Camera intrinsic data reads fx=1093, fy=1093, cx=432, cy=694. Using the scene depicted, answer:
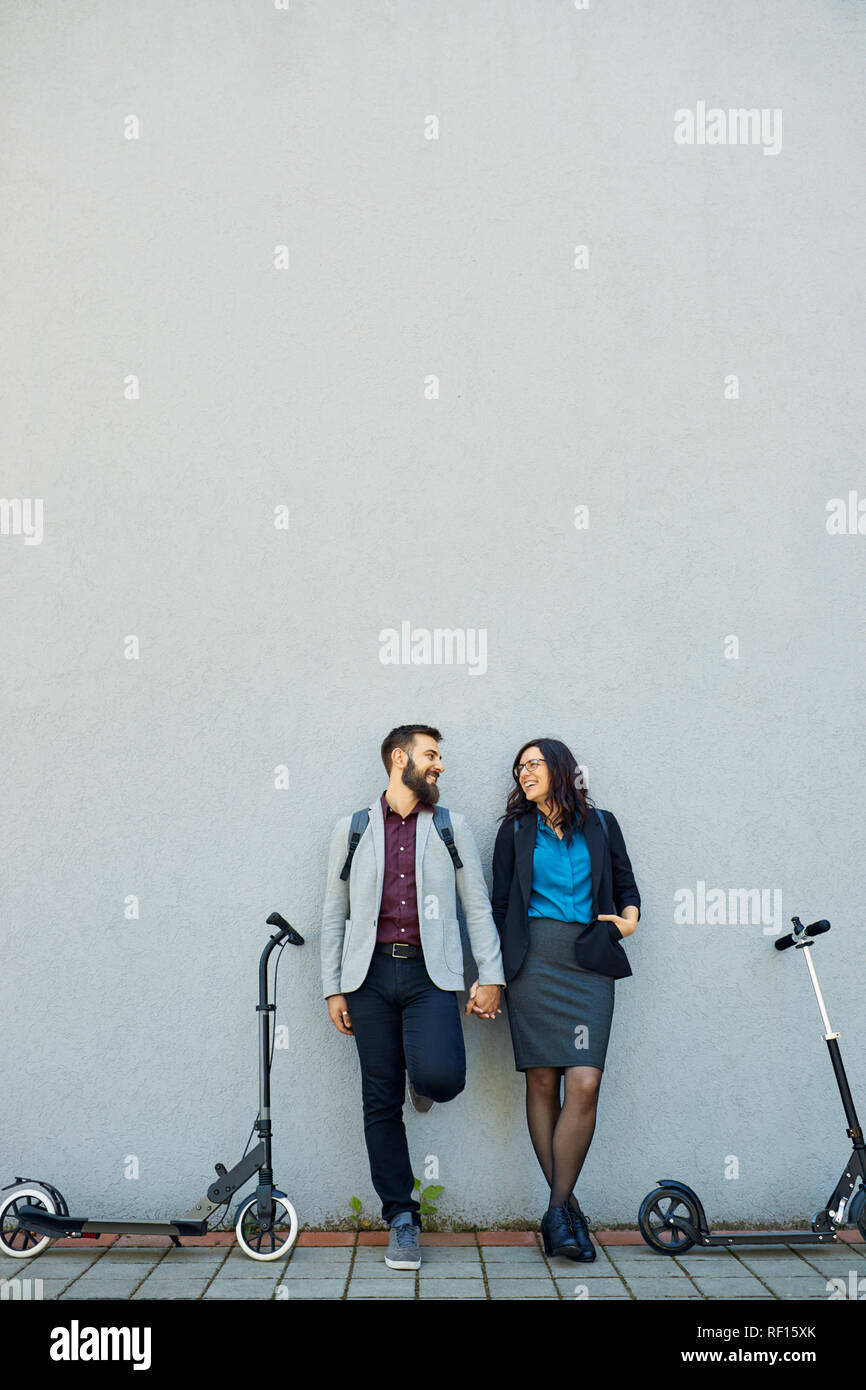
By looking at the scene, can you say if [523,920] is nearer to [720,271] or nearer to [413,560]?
[413,560]

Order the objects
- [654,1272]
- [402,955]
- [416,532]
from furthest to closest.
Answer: [416,532]
[402,955]
[654,1272]

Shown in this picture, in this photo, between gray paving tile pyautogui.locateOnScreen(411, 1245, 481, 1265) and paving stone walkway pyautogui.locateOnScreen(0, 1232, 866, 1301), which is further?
gray paving tile pyautogui.locateOnScreen(411, 1245, 481, 1265)

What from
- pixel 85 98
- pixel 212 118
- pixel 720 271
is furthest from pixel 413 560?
pixel 85 98

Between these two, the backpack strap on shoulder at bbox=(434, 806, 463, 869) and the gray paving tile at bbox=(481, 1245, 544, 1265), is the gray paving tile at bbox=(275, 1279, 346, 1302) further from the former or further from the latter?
the backpack strap on shoulder at bbox=(434, 806, 463, 869)

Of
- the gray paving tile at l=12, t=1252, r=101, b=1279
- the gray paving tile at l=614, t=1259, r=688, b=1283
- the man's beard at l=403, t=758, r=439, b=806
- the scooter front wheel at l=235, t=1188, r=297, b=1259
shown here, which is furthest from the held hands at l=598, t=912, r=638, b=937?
the gray paving tile at l=12, t=1252, r=101, b=1279

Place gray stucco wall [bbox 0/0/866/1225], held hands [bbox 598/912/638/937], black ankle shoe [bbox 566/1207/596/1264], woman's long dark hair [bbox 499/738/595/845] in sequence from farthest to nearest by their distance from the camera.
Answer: gray stucco wall [bbox 0/0/866/1225]
woman's long dark hair [bbox 499/738/595/845]
held hands [bbox 598/912/638/937]
black ankle shoe [bbox 566/1207/596/1264]

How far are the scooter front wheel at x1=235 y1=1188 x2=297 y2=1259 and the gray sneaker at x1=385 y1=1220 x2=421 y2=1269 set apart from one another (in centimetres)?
34

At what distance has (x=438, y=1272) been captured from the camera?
3.67 metres

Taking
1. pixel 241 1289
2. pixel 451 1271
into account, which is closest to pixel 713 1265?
pixel 451 1271

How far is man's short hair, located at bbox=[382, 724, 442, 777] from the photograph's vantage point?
4062 millimetres

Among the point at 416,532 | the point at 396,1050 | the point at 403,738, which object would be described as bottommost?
the point at 396,1050

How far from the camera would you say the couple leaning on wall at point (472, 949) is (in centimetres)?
384

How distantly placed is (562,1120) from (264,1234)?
43.4 inches

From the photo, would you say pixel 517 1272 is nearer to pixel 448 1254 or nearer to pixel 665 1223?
pixel 448 1254
